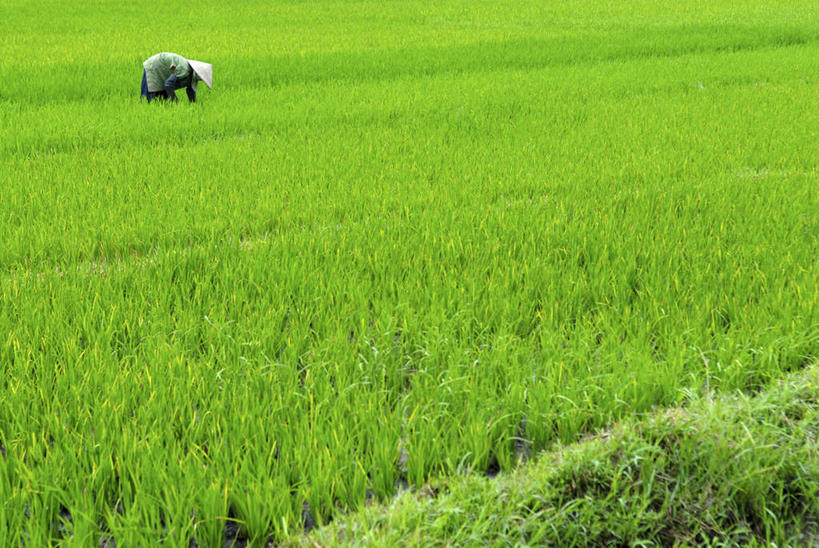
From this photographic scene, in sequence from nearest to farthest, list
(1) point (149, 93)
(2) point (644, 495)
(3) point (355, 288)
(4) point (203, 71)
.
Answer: (2) point (644, 495)
(3) point (355, 288)
(4) point (203, 71)
(1) point (149, 93)

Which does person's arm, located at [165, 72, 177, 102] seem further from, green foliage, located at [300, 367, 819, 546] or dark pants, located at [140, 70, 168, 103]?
green foliage, located at [300, 367, 819, 546]

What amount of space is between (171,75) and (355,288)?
464 cm

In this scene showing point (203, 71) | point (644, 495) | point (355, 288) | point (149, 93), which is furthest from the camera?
point (149, 93)

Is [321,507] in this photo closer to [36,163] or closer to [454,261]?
[454,261]

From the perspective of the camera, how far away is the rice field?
63.3 inches

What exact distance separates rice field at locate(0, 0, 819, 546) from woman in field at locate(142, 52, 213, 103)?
0.27m

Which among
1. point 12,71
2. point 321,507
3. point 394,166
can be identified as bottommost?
point 321,507

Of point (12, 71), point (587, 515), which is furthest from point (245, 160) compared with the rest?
point (12, 71)

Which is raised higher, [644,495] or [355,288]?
[355,288]

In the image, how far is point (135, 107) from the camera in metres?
6.21

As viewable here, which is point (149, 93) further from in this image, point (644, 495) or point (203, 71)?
point (644, 495)

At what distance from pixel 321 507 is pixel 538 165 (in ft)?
10.8

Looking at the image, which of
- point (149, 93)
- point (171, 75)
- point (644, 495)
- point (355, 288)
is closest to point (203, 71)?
point (171, 75)

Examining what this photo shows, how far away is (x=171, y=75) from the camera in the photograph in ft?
20.9
